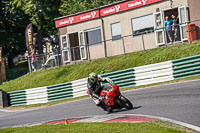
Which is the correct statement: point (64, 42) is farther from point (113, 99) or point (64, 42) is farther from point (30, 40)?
point (113, 99)

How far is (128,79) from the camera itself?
20906 mm

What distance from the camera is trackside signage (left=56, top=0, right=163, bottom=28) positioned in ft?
80.3

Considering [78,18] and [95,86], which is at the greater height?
[78,18]

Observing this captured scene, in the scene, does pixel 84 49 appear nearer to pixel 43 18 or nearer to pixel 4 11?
pixel 43 18

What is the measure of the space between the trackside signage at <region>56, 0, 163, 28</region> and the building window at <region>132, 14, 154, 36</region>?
0.90m

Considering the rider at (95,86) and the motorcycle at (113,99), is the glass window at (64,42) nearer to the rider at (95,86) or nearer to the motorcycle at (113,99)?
the rider at (95,86)

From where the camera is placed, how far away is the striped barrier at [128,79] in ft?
60.5

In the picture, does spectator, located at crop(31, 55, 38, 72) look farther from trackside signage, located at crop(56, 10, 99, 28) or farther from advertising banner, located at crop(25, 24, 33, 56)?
advertising banner, located at crop(25, 24, 33, 56)

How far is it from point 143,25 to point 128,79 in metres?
4.84

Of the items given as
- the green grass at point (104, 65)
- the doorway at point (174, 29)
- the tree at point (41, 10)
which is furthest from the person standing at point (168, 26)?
the tree at point (41, 10)

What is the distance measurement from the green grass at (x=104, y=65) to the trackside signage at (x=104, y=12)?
328 centimetres

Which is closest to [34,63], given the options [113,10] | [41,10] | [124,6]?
[113,10]

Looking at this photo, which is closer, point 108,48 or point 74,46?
point 108,48

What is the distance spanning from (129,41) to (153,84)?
5.72m
